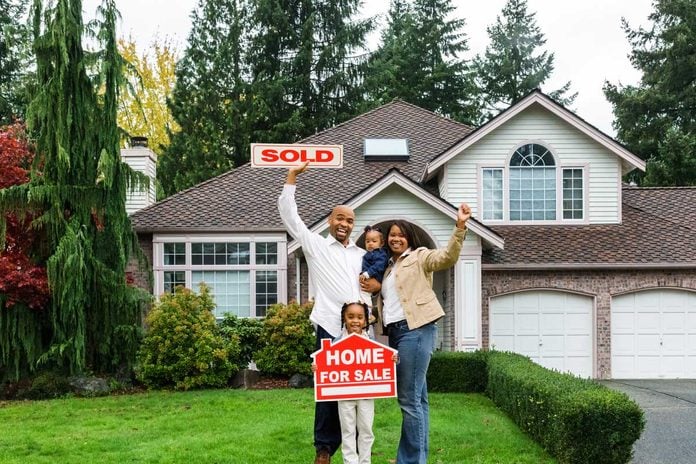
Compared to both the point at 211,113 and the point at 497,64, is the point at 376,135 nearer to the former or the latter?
the point at 211,113

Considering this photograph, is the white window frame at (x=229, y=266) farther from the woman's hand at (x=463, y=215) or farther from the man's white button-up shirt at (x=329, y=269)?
the woman's hand at (x=463, y=215)

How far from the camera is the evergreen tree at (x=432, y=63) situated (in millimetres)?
36625

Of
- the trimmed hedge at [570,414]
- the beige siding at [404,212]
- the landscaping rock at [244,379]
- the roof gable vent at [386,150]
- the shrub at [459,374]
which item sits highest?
the roof gable vent at [386,150]

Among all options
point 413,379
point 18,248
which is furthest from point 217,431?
point 18,248

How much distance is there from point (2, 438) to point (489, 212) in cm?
1130

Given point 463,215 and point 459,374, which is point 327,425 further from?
point 459,374

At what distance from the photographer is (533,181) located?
1734 cm

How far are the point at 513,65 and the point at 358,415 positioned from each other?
35779 mm

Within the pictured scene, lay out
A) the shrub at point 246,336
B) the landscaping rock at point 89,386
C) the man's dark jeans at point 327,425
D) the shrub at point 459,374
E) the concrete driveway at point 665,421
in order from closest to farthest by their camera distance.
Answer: the man's dark jeans at point 327,425, the concrete driveway at point 665,421, the shrub at point 459,374, the landscaping rock at point 89,386, the shrub at point 246,336

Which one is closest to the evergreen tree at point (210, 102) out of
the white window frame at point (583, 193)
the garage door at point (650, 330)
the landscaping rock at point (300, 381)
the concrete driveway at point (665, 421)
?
the white window frame at point (583, 193)

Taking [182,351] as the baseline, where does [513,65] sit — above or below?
above

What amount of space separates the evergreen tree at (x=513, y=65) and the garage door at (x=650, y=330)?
2352cm

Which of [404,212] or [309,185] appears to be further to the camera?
[309,185]

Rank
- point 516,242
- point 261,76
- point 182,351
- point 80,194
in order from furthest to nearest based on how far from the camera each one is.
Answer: point 261,76
point 516,242
point 80,194
point 182,351
